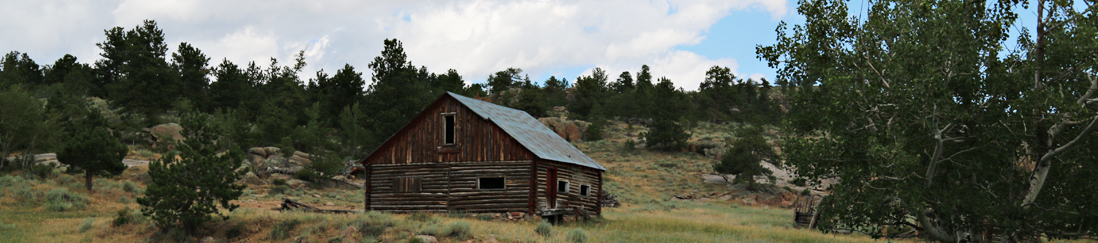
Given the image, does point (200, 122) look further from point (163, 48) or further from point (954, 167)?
point (163, 48)

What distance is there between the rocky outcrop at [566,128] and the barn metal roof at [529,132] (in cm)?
3871

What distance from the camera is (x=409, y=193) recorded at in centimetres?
2603

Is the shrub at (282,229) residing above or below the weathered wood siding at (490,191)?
below

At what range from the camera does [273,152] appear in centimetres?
4947

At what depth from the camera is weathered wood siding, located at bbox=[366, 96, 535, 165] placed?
24.9 metres

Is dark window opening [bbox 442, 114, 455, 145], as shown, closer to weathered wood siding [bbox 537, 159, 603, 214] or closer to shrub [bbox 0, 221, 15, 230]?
weathered wood siding [bbox 537, 159, 603, 214]

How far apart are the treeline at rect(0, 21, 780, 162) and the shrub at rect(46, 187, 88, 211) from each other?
32.5 feet

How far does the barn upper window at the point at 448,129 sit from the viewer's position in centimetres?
2572

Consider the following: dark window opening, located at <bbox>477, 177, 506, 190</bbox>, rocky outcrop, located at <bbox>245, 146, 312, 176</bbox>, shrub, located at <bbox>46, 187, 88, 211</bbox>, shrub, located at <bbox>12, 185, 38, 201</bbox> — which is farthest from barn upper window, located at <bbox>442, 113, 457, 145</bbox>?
rocky outcrop, located at <bbox>245, 146, 312, 176</bbox>

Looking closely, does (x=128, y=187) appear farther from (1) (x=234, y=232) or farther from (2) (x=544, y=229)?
(2) (x=544, y=229)

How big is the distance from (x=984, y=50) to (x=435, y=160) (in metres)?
17.8

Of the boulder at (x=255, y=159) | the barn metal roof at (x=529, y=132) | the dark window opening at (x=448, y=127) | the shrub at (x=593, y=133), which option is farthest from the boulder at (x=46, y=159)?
the shrub at (x=593, y=133)

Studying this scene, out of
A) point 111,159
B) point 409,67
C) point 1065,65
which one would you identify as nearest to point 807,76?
point 1065,65

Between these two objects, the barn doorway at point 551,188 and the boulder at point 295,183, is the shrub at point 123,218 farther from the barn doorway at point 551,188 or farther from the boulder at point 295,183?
the boulder at point 295,183
